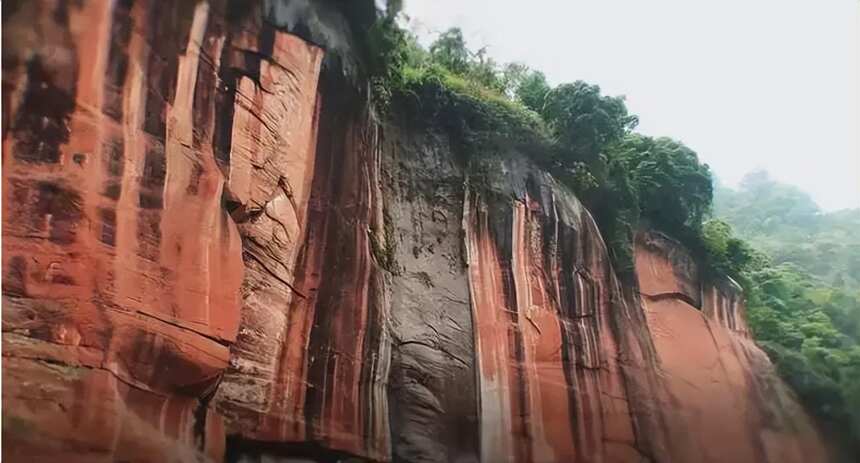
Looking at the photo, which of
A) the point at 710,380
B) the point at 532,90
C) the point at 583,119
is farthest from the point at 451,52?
the point at 710,380

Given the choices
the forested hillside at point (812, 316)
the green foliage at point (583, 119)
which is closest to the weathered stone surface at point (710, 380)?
the forested hillside at point (812, 316)

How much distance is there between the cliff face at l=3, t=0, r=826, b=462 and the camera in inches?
206

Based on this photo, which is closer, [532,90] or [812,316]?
[532,90]

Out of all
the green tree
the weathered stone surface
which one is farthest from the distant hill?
the green tree

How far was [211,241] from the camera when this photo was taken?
622 cm

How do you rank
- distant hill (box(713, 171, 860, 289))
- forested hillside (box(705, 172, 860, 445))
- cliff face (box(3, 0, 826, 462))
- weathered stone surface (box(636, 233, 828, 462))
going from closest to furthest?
cliff face (box(3, 0, 826, 462)), weathered stone surface (box(636, 233, 828, 462)), forested hillside (box(705, 172, 860, 445)), distant hill (box(713, 171, 860, 289))

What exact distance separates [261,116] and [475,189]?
368 centimetres

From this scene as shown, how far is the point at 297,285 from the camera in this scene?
7.40 meters

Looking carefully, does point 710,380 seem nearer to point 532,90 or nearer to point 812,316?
point 812,316

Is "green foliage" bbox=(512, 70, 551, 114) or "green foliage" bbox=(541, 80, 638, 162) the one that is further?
"green foliage" bbox=(512, 70, 551, 114)

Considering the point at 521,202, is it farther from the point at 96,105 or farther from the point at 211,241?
the point at 96,105

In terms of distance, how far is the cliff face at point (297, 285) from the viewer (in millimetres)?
5242

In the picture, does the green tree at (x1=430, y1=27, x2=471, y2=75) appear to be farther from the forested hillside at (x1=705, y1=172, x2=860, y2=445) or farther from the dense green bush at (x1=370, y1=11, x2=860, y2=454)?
the forested hillside at (x1=705, y1=172, x2=860, y2=445)

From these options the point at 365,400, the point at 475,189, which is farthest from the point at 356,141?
the point at 365,400
